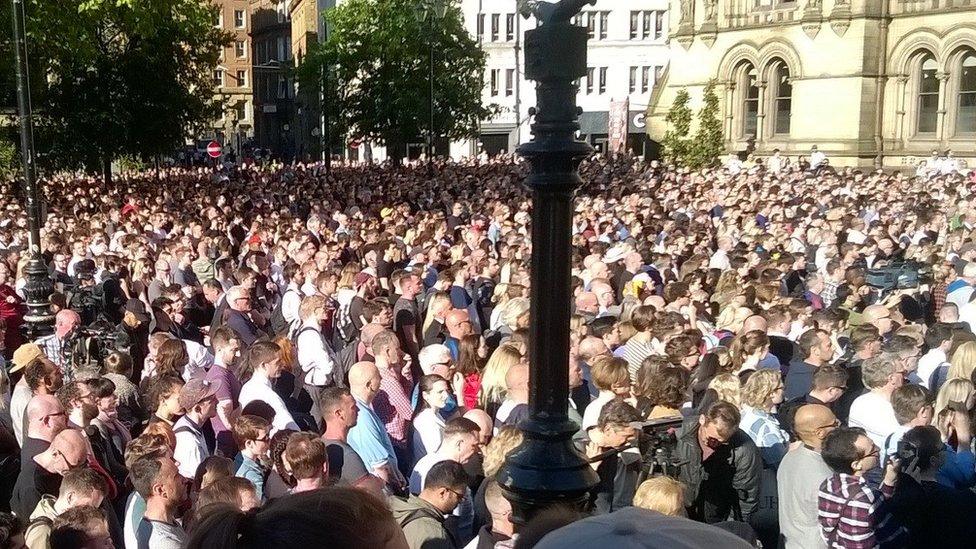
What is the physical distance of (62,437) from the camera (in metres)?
5.61

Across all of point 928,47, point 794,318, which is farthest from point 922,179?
point 794,318

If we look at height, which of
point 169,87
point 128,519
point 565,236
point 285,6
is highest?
point 285,6

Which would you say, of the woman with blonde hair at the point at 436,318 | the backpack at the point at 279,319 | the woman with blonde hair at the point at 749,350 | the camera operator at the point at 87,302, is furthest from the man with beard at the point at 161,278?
the woman with blonde hair at the point at 749,350

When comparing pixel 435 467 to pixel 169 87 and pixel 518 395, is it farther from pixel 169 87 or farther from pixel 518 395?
pixel 169 87

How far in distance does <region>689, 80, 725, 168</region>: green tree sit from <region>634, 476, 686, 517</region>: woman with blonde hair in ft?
128

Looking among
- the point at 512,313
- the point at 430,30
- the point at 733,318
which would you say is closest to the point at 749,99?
the point at 430,30

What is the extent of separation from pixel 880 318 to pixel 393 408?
4.96m

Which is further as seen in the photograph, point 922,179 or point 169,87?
point 169,87

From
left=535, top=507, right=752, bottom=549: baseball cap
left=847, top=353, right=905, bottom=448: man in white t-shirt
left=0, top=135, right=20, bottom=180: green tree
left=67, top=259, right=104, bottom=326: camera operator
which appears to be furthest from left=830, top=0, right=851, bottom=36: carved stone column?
left=535, top=507, right=752, bottom=549: baseball cap

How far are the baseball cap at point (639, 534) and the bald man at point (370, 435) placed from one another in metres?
4.29

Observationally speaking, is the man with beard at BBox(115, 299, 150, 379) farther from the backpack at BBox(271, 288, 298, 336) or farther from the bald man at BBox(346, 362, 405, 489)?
the bald man at BBox(346, 362, 405, 489)

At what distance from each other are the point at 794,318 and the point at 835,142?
3393 cm

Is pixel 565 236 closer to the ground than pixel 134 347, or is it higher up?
higher up

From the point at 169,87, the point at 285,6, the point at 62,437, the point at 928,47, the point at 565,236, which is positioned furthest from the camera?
the point at 285,6
